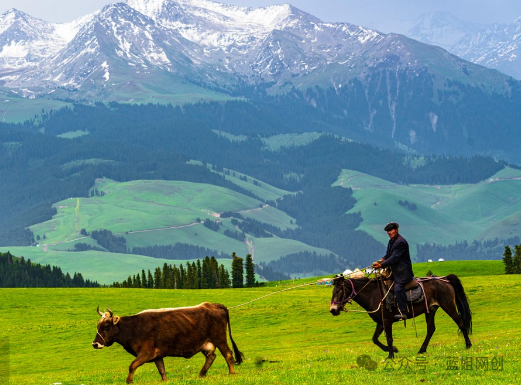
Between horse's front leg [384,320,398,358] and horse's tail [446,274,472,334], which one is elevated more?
horse's tail [446,274,472,334]

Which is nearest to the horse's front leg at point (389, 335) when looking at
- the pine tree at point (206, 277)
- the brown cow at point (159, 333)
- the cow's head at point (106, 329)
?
the brown cow at point (159, 333)

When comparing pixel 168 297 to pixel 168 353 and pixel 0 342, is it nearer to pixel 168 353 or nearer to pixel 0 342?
pixel 0 342

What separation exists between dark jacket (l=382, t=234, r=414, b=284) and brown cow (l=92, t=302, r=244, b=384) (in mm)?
8731

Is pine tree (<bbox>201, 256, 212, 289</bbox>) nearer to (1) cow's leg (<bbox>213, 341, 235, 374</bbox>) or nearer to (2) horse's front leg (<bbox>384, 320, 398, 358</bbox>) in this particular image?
(2) horse's front leg (<bbox>384, 320, 398, 358</bbox>)

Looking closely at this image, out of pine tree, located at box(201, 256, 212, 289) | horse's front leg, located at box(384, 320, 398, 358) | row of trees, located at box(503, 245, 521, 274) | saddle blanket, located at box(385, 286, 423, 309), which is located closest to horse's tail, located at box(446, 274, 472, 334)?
saddle blanket, located at box(385, 286, 423, 309)

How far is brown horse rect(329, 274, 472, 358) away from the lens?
114 ft

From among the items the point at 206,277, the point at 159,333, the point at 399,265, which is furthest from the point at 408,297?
the point at 206,277

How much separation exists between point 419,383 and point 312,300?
6007 centimetres

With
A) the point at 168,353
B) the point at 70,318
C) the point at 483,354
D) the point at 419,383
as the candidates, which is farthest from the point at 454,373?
the point at 70,318

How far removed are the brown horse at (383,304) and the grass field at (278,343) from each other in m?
1.21

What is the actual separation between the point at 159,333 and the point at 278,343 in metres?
27.1

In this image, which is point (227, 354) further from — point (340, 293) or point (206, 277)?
point (206, 277)

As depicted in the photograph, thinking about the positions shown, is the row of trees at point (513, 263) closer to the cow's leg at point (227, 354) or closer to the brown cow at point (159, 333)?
the cow's leg at point (227, 354)

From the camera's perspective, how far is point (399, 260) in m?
34.9
